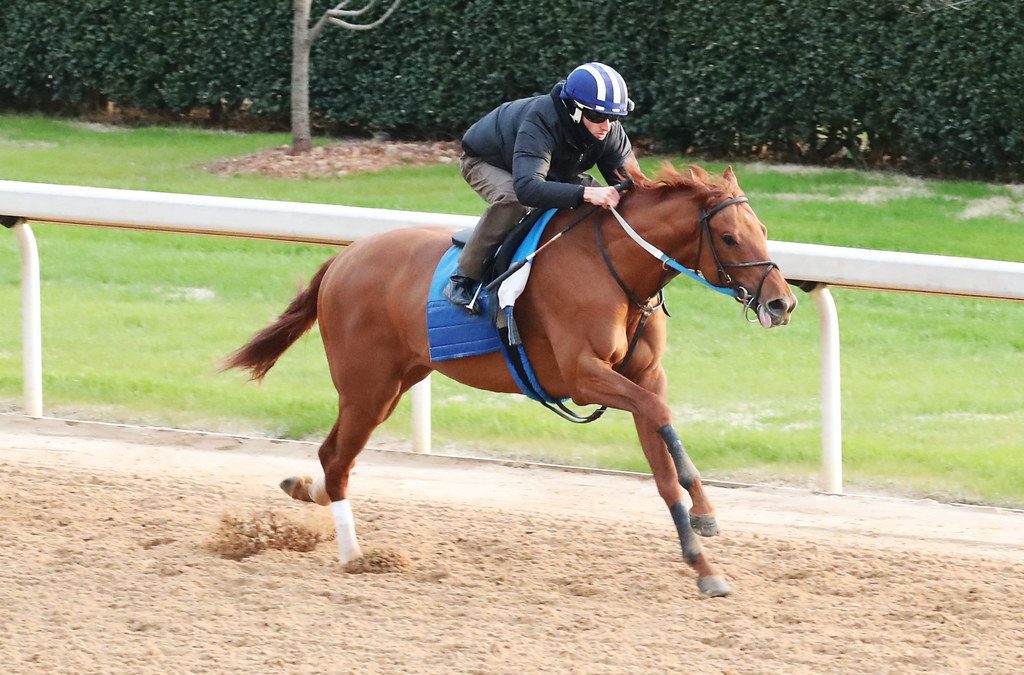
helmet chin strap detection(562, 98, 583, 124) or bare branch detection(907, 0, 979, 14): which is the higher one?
bare branch detection(907, 0, 979, 14)

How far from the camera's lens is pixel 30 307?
7.27 m

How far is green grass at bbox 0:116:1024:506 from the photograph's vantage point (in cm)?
687

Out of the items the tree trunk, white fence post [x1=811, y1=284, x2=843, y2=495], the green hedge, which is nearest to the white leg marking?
white fence post [x1=811, y1=284, x2=843, y2=495]

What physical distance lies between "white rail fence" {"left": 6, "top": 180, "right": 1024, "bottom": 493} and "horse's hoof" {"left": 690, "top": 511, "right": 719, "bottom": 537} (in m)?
1.46

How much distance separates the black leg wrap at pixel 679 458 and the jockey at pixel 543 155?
2.52ft

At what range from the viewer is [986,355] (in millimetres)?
8219

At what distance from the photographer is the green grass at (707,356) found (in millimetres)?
6867

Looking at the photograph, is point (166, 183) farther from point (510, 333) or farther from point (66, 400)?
point (510, 333)

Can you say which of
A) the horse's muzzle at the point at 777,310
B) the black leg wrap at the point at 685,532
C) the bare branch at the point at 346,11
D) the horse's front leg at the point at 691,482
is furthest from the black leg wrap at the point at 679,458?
the bare branch at the point at 346,11

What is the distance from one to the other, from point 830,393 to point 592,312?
1.54m

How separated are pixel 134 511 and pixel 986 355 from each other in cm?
464

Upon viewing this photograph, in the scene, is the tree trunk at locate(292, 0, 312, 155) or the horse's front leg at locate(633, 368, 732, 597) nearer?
the horse's front leg at locate(633, 368, 732, 597)

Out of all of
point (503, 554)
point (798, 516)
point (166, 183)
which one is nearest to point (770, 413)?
point (798, 516)

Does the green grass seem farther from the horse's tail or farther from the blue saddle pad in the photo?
the blue saddle pad
